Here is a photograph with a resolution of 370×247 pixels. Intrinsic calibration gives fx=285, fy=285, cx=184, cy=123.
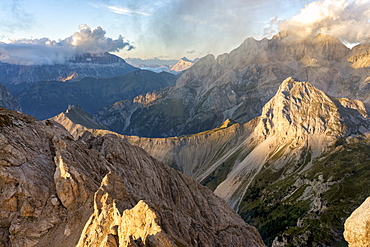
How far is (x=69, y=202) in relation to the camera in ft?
160

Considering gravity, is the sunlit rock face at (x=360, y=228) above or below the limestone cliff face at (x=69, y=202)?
below

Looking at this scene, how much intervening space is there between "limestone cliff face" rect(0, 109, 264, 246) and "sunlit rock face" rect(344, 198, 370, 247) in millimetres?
20985

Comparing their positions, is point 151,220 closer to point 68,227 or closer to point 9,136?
point 68,227

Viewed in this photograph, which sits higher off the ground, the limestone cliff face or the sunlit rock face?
the limestone cliff face

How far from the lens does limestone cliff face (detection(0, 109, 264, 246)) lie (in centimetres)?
3984

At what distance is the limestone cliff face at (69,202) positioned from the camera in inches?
1569

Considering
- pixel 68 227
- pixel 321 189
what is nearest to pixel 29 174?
pixel 68 227

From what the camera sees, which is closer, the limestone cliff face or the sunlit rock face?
the sunlit rock face

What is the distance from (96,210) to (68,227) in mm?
5668

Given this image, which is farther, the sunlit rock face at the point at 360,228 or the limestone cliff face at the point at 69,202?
the limestone cliff face at the point at 69,202

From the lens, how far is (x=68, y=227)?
4569 cm

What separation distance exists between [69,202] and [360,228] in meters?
42.9

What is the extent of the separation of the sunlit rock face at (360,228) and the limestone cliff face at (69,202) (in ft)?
68.8

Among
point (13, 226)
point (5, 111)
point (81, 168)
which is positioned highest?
point (5, 111)
